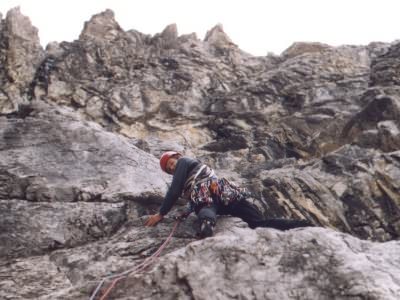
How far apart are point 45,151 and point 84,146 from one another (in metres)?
0.90

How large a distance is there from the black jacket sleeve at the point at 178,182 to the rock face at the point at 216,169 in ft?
1.45

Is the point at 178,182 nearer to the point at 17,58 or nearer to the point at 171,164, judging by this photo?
the point at 171,164

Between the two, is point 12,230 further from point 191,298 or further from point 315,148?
point 315,148

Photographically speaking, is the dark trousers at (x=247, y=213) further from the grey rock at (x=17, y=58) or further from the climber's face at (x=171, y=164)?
the grey rock at (x=17, y=58)

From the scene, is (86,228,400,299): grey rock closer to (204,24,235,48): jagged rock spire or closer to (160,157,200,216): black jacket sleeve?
(160,157,200,216): black jacket sleeve

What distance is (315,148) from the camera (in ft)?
96.2

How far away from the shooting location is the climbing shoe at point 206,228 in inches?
334

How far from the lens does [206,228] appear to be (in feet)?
28.1

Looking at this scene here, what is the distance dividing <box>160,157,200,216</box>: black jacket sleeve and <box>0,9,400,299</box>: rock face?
44 cm

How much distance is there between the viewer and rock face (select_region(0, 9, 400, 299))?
21.7 feet

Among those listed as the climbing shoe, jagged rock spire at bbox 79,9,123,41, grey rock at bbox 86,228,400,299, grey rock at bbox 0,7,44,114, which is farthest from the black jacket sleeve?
jagged rock spire at bbox 79,9,123,41

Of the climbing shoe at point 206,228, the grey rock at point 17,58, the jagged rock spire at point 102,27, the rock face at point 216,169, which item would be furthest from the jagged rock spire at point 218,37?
the climbing shoe at point 206,228

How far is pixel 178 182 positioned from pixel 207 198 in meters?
0.61

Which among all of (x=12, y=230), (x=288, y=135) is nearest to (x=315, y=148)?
(x=288, y=135)
